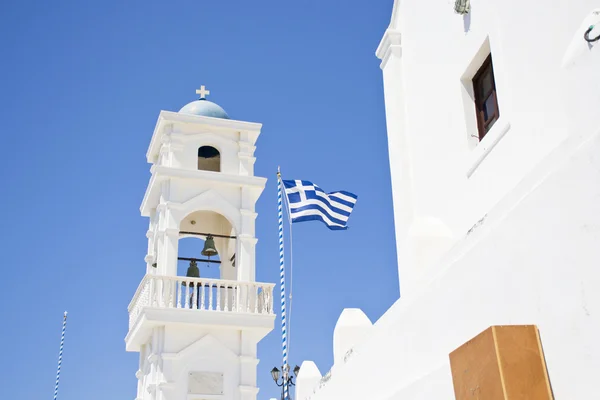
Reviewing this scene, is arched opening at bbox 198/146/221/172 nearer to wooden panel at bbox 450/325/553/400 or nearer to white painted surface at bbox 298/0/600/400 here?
white painted surface at bbox 298/0/600/400

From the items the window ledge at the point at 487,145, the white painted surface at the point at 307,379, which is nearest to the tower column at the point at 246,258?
the white painted surface at the point at 307,379

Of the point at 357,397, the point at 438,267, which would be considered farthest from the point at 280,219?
the point at 438,267

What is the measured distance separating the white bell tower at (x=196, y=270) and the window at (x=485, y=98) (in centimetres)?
867

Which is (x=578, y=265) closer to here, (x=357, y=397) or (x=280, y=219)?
(x=357, y=397)

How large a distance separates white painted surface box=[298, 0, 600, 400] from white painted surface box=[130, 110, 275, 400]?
5.80 meters

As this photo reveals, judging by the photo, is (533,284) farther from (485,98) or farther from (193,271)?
(193,271)

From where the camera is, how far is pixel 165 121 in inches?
611

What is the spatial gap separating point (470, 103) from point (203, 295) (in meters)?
8.83

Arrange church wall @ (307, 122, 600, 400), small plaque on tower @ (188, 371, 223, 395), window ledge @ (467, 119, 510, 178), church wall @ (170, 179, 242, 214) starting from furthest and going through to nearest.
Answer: church wall @ (170, 179, 242, 214) → small plaque on tower @ (188, 371, 223, 395) → window ledge @ (467, 119, 510, 178) → church wall @ (307, 122, 600, 400)

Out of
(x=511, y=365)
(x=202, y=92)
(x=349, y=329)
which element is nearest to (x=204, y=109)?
(x=202, y=92)

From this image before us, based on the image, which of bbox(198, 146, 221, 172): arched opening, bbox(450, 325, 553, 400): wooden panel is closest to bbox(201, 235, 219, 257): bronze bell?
bbox(198, 146, 221, 172): arched opening

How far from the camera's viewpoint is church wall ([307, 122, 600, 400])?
3365mm

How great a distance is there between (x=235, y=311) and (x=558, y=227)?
36.9 ft

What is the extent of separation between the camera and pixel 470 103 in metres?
6.56
